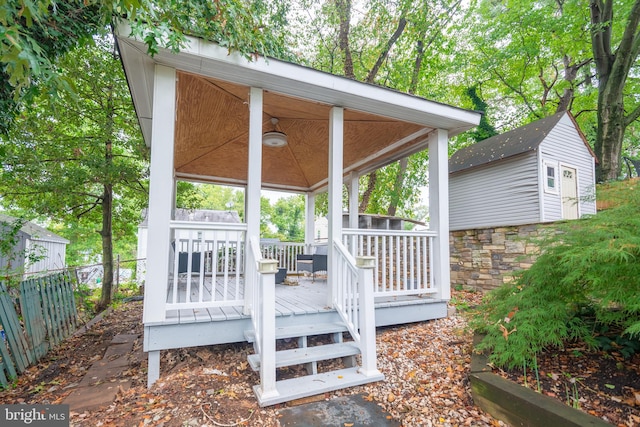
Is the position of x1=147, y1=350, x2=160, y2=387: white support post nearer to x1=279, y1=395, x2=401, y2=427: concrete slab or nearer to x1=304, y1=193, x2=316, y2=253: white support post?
x1=279, y1=395, x2=401, y2=427: concrete slab

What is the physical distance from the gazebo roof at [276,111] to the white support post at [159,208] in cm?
30

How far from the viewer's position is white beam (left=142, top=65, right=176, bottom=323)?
111 inches

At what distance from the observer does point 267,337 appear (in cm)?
242

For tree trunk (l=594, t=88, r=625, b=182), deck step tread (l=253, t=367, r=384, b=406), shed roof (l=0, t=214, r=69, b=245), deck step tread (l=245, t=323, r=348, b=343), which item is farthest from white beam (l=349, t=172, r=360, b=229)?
shed roof (l=0, t=214, r=69, b=245)

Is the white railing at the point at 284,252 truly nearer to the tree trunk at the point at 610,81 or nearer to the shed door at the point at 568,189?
the shed door at the point at 568,189

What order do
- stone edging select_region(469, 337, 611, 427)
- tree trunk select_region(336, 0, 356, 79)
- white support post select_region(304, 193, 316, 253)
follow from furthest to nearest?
1. tree trunk select_region(336, 0, 356, 79)
2. white support post select_region(304, 193, 316, 253)
3. stone edging select_region(469, 337, 611, 427)

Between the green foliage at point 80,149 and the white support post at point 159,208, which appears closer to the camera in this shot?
the white support post at point 159,208

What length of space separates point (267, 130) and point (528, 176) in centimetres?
768

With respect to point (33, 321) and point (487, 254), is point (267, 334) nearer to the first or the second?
point (33, 321)

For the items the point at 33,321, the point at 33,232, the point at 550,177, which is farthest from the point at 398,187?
the point at 33,232

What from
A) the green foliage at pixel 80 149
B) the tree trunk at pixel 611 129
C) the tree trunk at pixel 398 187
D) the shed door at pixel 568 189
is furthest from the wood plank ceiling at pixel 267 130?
the tree trunk at pixel 611 129

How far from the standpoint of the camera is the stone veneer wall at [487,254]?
5.53m

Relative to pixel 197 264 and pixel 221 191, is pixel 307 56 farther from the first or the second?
pixel 221 191

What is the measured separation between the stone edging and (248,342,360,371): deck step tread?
3.41ft
